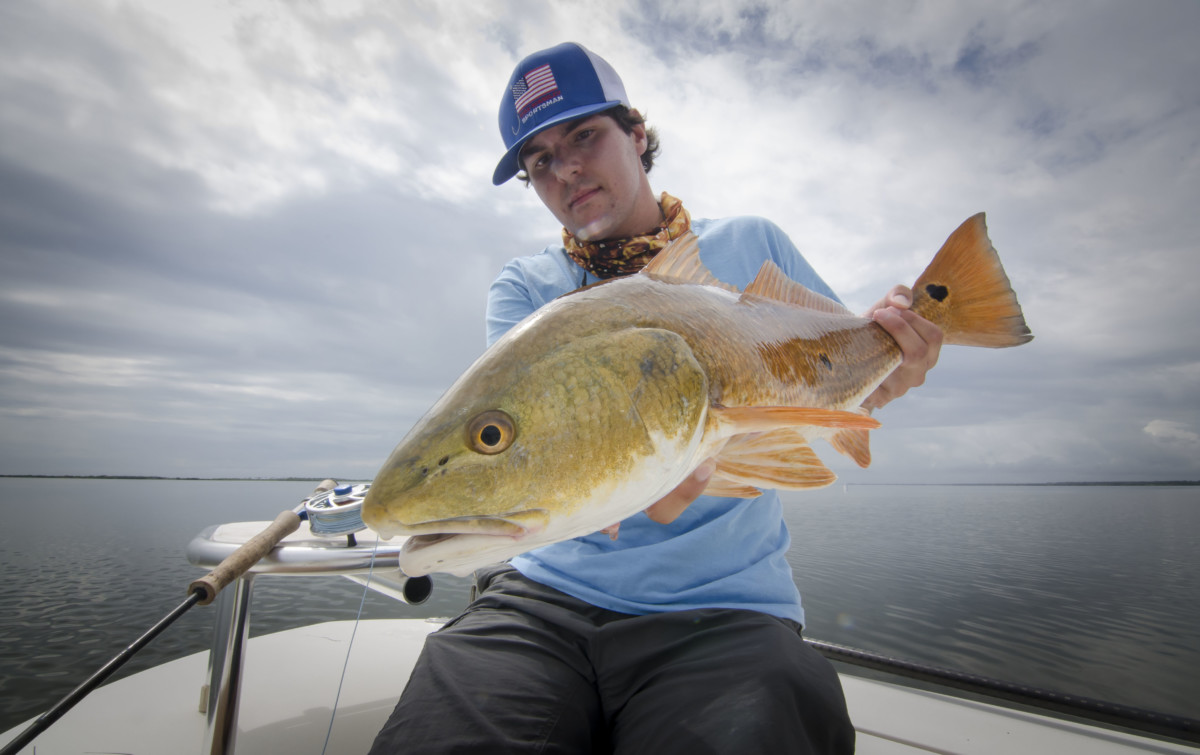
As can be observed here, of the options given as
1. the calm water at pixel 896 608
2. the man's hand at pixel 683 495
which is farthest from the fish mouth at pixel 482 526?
the calm water at pixel 896 608

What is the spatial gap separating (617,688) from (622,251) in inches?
82.8

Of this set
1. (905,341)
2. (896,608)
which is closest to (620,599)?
(905,341)

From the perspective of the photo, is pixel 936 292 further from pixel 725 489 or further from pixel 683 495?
pixel 683 495

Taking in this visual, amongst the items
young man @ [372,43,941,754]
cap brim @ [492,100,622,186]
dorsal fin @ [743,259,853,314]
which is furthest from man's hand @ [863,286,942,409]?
cap brim @ [492,100,622,186]

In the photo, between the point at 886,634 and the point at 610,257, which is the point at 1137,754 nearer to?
the point at 610,257

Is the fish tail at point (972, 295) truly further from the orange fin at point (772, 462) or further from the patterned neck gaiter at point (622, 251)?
the orange fin at point (772, 462)

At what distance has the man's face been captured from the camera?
291 cm

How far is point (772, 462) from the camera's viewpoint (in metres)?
1.65

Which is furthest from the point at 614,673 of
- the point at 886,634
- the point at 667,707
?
the point at 886,634

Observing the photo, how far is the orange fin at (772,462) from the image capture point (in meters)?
1.62

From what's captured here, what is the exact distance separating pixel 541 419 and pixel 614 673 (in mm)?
1318

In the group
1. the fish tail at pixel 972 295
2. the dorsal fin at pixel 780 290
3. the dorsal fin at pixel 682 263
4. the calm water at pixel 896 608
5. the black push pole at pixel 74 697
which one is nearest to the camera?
the black push pole at pixel 74 697

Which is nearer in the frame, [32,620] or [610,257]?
[610,257]

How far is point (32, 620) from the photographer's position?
45.8 feet
